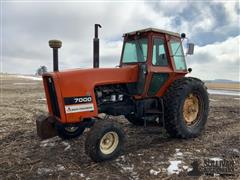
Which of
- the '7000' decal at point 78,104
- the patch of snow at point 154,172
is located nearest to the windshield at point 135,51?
the '7000' decal at point 78,104

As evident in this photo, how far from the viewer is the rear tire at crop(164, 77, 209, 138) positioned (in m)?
5.86

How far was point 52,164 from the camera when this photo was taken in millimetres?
4586

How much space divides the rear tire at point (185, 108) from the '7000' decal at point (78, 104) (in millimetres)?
1903

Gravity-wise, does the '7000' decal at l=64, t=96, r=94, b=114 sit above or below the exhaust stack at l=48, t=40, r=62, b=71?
below

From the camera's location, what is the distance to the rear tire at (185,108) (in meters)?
5.86

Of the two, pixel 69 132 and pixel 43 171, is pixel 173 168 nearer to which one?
pixel 43 171

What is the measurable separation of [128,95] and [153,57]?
3.29 feet

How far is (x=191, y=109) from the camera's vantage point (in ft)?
21.4

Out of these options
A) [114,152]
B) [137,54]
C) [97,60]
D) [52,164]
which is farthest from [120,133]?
[137,54]

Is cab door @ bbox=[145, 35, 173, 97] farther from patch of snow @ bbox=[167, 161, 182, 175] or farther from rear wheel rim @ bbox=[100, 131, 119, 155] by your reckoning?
patch of snow @ bbox=[167, 161, 182, 175]

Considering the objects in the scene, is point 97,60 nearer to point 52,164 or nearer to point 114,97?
point 114,97

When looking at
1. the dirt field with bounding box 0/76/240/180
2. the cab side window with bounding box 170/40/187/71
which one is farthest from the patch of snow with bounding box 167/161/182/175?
the cab side window with bounding box 170/40/187/71

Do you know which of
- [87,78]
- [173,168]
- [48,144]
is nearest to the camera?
[173,168]

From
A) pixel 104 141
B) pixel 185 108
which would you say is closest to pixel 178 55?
pixel 185 108
